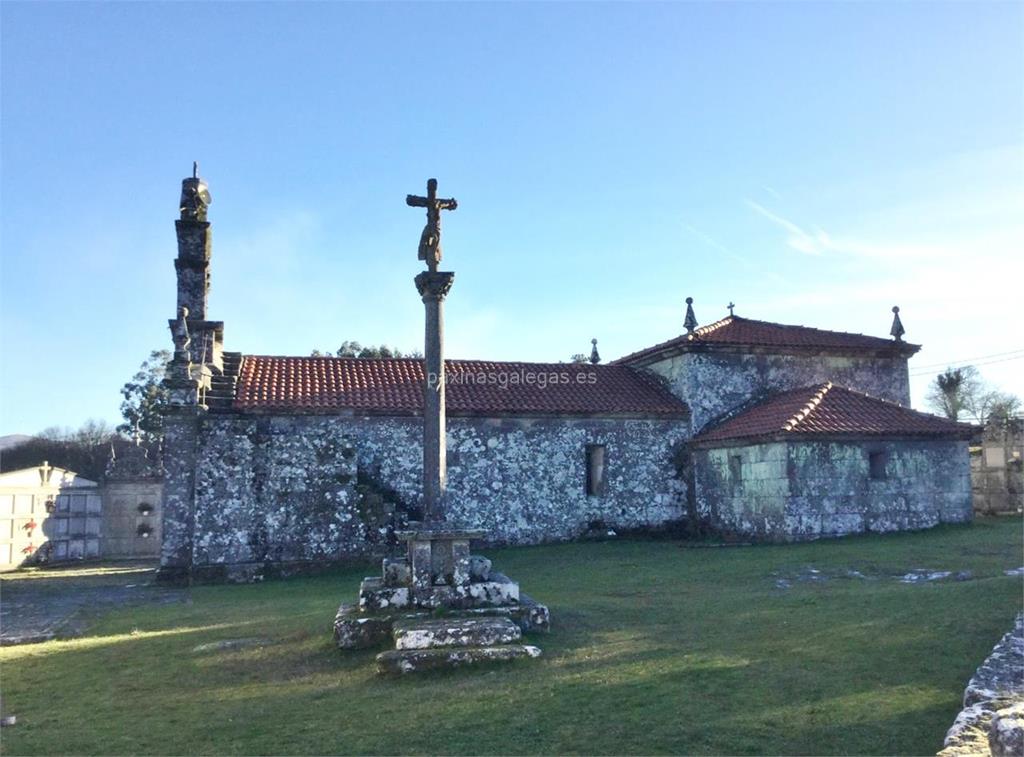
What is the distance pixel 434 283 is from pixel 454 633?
14.2 ft

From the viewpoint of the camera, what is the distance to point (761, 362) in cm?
2214

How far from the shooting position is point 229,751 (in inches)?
217

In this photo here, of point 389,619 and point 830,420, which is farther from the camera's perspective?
point 830,420

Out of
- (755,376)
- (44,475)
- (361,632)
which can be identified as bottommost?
(361,632)

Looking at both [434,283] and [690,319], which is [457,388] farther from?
[434,283]

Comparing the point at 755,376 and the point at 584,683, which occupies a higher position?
the point at 755,376

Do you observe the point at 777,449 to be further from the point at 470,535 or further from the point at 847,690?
the point at 847,690

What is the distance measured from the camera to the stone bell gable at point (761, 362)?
21516mm

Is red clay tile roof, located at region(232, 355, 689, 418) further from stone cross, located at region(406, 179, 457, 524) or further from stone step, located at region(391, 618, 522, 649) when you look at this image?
stone step, located at region(391, 618, 522, 649)

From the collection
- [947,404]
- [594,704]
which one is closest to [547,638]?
[594,704]

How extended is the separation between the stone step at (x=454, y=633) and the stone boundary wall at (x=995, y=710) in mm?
4118


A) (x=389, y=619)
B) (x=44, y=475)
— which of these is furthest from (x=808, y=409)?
(x=44, y=475)

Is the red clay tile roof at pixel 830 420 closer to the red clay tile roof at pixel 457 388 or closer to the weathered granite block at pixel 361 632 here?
the red clay tile roof at pixel 457 388

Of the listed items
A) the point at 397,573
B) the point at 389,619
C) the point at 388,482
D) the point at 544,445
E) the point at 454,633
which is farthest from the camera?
the point at 544,445
